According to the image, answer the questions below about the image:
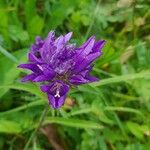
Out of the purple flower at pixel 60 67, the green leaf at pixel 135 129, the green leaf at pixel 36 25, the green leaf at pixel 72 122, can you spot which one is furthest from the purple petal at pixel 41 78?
the green leaf at pixel 36 25

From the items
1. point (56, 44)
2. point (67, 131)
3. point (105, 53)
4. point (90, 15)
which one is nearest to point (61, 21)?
point (90, 15)

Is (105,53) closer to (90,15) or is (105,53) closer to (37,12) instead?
(90,15)

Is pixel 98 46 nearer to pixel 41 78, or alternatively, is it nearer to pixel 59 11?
pixel 41 78

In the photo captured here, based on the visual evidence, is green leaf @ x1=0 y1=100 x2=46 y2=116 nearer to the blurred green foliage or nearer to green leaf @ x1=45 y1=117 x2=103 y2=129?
the blurred green foliage

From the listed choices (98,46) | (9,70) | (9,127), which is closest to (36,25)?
(9,70)

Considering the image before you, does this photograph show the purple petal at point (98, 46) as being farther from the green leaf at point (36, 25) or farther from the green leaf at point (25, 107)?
the green leaf at point (36, 25)

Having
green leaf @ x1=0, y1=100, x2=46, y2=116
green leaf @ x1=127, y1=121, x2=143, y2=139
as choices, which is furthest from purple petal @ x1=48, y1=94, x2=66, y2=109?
green leaf @ x1=127, y1=121, x2=143, y2=139
